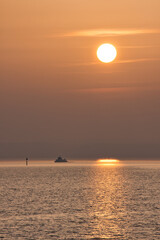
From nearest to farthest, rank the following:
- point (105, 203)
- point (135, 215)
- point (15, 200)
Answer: point (135, 215) → point (105, 203) → point (15, 200)

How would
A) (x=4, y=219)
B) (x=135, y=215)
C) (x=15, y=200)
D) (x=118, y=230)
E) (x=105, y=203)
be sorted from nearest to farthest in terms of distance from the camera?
(x=118, y=230), (x=4, y=219), (x=135, y=215), (x=105, y=203), (x=15, y=200)

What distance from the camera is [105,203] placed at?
121 meters

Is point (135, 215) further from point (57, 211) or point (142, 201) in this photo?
point (142, 201)

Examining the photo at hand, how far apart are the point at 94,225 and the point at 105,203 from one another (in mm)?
35702

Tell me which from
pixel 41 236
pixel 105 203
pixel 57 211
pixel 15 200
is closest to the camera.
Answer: pixel 41 236

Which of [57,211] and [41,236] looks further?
[57,211]

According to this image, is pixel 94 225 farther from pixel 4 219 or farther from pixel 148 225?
pixel 4 219

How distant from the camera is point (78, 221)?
294ft

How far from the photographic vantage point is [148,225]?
85.3 metres

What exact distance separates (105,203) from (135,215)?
2286 centimetres

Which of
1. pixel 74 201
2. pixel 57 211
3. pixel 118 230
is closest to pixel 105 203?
pixel 74 201

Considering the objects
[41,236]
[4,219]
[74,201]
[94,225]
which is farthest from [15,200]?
[41,236]

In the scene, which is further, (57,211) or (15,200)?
(15,200)

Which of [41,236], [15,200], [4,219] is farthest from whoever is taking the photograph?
[15,200]
